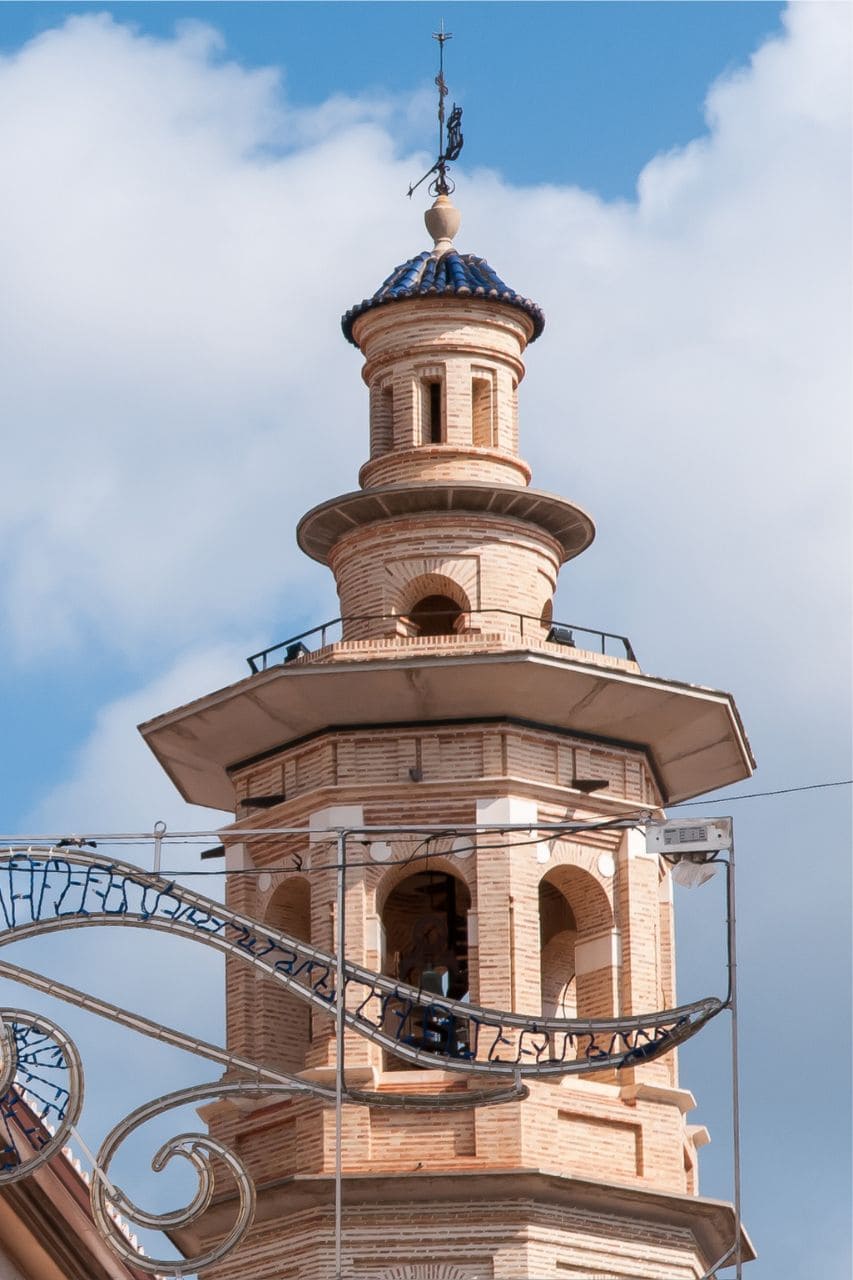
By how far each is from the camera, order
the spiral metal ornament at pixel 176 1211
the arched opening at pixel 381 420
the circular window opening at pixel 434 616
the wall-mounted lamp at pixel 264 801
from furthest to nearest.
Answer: the arched opening at pixel 381 420 → the circular window opening at pixel 434 616 → the wall-mounted lamp at pixel 264 801 → the spiral metal ornament at pixel 176 1211

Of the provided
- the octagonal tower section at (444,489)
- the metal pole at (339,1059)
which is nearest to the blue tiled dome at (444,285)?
the octagonal tower section at (444,489)

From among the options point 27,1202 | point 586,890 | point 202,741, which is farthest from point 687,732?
point 27,1202

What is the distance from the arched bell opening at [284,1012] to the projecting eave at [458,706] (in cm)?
138

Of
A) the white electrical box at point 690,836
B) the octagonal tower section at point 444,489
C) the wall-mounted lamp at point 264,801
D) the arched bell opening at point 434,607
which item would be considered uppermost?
the octagonal tower section at point 444,489

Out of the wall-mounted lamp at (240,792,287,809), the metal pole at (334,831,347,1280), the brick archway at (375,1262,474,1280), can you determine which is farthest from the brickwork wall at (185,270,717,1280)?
the metal pole at (334,831,347,1280)

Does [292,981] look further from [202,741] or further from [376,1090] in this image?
[202,741]

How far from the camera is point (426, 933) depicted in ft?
133

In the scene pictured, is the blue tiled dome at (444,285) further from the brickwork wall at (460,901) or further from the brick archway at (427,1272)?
the brick archway at (427,1272)

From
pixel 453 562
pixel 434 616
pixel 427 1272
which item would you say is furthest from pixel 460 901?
pixel 427 1272

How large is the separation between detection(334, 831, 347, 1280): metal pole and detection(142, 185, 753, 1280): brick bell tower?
329mm

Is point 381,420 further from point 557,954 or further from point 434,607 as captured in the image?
point 557,954

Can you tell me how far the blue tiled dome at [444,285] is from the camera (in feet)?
139

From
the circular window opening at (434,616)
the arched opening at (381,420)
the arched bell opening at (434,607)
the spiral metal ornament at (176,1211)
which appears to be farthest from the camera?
the arched opening at (381,420)

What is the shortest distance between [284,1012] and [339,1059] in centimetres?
376
